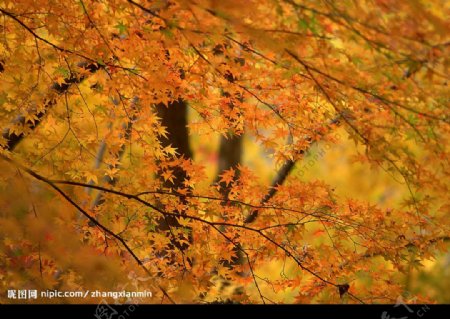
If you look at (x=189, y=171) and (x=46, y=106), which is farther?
(x=46, y=106)

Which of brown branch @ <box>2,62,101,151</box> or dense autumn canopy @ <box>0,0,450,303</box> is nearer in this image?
dense autumn canopy @ <box>0,0,450,303</box>

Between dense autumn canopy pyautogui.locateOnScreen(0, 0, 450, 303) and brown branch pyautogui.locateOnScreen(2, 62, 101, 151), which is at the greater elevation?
brown branch pyautogui.locateOnScreen(2, 62, 101, 151)

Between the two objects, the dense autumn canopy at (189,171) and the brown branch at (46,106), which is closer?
the dense autumn canopy at (189,171)

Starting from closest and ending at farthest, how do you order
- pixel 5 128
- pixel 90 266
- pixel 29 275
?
pixel 90 266 < pixel 29 275 < pixel 5 128

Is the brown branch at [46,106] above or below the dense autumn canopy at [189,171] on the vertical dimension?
above

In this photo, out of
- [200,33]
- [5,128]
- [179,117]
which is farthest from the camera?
[179,117]

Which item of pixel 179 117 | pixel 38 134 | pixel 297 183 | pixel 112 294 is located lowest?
pixel 112 294

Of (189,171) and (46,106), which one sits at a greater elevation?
(46,106)

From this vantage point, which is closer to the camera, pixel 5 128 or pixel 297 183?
pixel 297 183

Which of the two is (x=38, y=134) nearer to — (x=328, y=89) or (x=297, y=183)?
(x=297, y=183)
